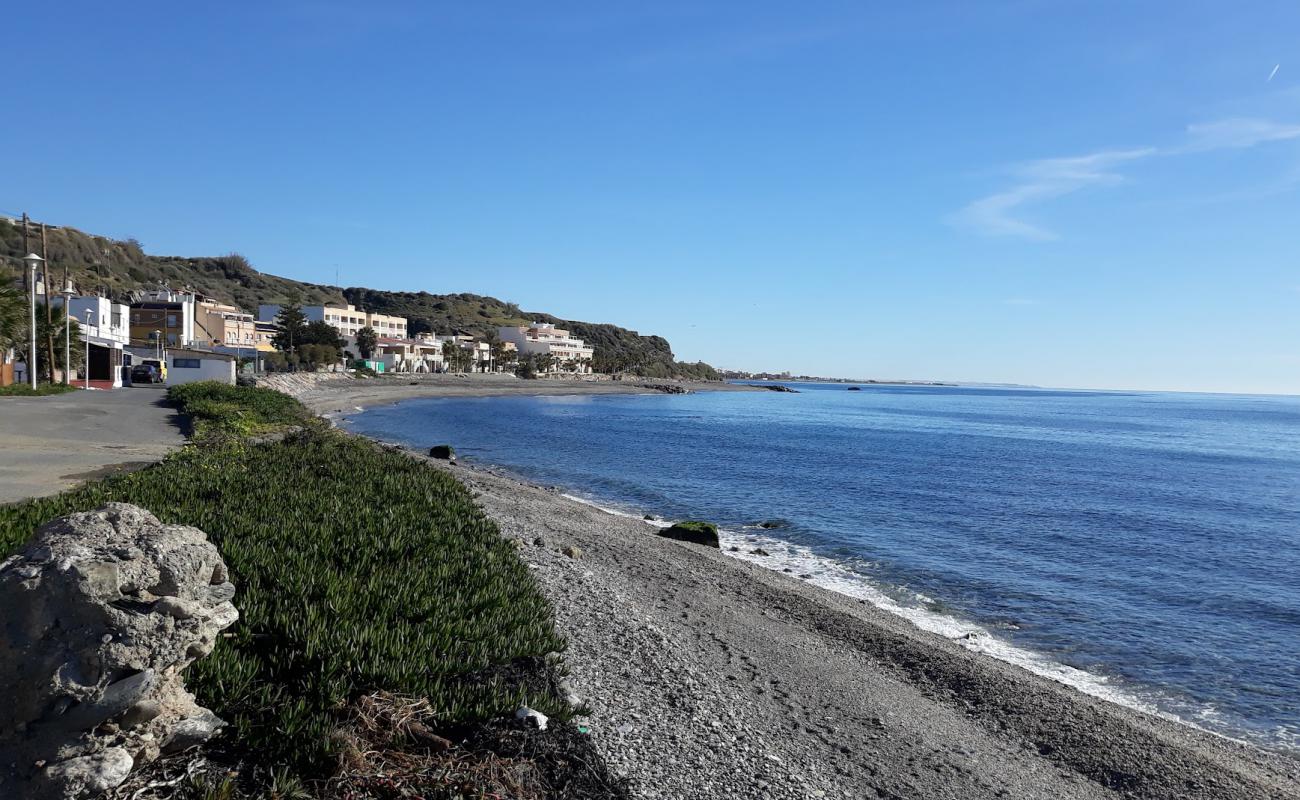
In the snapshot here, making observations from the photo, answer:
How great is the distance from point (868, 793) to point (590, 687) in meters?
2.93

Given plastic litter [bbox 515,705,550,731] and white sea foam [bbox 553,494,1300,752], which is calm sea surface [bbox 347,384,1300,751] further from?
plastic litter [bbox 515,705,550,731]

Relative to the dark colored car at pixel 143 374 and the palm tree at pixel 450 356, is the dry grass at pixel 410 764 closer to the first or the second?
the dark colored car at pixel 143 374

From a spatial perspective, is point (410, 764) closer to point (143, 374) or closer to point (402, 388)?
point (143, 374)

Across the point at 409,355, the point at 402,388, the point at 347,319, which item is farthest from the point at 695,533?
the point at 347,319

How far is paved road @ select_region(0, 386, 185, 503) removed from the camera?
1527cm

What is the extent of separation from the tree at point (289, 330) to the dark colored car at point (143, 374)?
47760 mm

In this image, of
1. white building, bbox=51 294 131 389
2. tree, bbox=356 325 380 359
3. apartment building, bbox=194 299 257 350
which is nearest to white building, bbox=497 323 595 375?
tree, bbox=356 325 380 359

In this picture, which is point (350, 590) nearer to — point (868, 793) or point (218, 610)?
point (218, 610)

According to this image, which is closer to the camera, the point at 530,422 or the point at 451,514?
the point at 451,514

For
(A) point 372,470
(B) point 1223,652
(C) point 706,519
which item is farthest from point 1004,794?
(C) point 706,519

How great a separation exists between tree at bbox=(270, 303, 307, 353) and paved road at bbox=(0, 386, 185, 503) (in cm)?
7215

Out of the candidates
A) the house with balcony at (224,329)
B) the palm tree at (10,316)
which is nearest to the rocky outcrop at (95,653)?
the palm tree at (10,316)

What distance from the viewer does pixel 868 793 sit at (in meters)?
7.66

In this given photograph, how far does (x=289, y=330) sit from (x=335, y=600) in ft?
366
